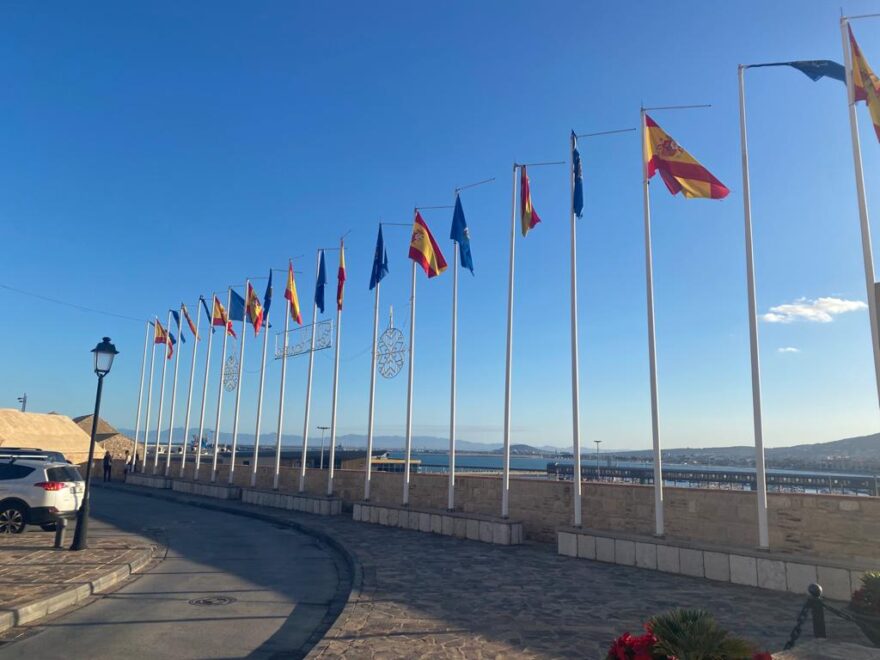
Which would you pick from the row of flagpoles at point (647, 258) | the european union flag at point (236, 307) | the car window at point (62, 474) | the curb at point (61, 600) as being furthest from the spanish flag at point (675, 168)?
the european union flag at point (236, 307)

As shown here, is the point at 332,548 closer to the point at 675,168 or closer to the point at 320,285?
the point at 320,285

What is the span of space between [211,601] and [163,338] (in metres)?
29.3

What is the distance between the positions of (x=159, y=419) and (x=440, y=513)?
25570mm

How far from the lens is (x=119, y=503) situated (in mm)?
25469

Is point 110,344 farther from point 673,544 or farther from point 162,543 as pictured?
point 673,544

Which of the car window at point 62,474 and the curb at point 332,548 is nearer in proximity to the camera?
the curb at point 332,548

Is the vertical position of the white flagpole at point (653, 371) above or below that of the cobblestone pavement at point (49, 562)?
above

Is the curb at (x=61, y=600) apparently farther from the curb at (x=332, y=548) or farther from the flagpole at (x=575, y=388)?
the flagpole at (x=575, y=388)

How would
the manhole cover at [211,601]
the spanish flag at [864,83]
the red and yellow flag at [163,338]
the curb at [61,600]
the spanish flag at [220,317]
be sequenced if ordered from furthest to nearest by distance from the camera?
1. the red and yellow flag at [163,338]
2. the spanish flag at [220,317]
3. the spanish flag at [864,83]
4. the manhole cover at [211,601]
5. the curb at [61,600]

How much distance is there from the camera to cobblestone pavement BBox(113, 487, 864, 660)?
7309mm

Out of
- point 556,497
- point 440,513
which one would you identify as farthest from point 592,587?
point 440,513

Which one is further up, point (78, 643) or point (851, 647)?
point (851, 647)

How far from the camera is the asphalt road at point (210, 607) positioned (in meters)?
7.37

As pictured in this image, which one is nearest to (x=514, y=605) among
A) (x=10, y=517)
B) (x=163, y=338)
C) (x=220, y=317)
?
(x=10, y=517)
